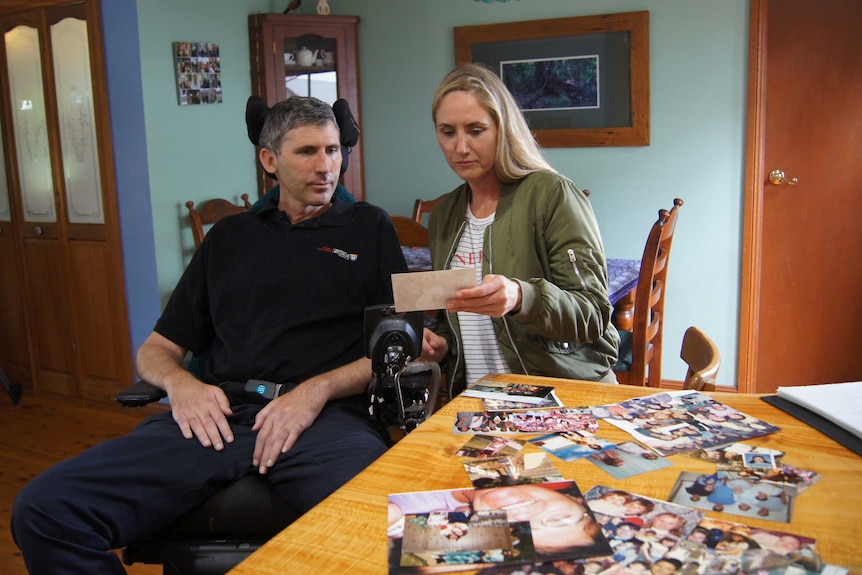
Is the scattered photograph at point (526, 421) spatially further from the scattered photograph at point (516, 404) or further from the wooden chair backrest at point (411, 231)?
the wooden chair backrest at point (411, 231)

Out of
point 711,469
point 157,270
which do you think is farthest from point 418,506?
point 157,270

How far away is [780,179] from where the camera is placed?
3643mm

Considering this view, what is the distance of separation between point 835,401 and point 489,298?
0.61 metres

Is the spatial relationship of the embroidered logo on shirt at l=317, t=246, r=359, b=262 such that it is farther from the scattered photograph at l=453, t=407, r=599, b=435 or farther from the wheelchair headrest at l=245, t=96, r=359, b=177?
the scattered photograph at l=453, t=407, r=599, b=435

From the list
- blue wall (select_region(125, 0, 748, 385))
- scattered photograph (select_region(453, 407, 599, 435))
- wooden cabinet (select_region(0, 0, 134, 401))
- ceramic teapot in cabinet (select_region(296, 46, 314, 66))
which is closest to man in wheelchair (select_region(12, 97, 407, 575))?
scattered photograph (select_region(453, 407, 599, 435))

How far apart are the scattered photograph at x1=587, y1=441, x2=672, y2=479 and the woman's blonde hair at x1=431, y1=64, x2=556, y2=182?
0.84 metres

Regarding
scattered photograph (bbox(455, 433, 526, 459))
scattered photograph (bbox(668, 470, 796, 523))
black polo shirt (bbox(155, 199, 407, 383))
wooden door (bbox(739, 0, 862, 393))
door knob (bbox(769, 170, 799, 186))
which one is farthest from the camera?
door knob (bbox(769, 170, 799, 186))

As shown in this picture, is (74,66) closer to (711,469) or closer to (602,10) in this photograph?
(602,10)

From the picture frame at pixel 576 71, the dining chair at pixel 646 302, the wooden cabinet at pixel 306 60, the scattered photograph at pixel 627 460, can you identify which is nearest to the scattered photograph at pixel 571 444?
the scattered photograph at pixel 627 460

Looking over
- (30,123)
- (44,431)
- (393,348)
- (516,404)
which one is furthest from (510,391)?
(30,123)

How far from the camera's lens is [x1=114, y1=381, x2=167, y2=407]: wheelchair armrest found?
5.86 ft

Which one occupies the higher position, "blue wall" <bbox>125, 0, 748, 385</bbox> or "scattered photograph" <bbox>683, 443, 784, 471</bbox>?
"blue wall" <bbox>125, 0, 748, 385</bbox>

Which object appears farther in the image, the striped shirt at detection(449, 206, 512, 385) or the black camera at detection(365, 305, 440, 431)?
the striped shirt at detection(449, 206, 512, 385)

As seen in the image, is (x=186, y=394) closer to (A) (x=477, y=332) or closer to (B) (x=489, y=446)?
(A) (x=477, y=332)
